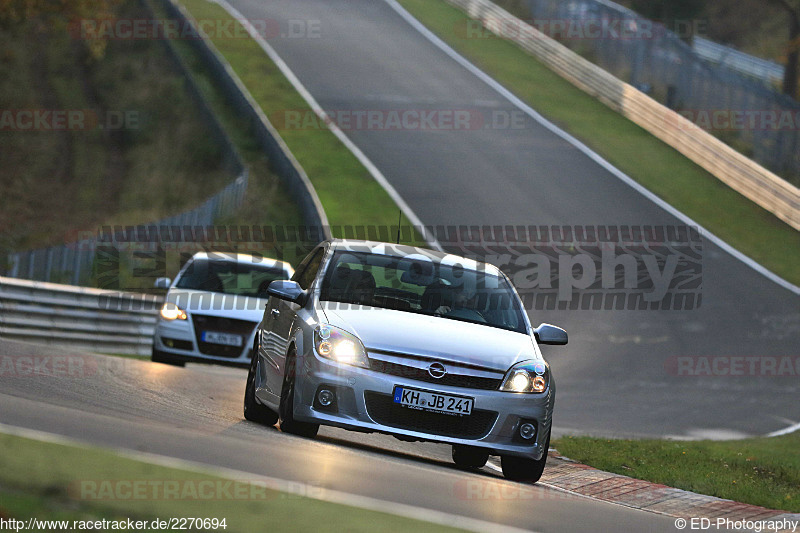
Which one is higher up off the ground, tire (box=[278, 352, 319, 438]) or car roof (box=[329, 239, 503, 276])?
car roof (box=[329, 239, 503, 276])

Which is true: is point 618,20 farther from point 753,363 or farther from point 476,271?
point 476,271

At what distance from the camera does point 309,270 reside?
10.8 metres

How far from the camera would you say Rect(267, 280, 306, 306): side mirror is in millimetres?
9805

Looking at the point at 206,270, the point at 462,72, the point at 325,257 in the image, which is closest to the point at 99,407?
the point at 325,257

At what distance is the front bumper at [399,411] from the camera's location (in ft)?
29.3

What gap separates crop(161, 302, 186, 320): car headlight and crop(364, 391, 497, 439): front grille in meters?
7.97

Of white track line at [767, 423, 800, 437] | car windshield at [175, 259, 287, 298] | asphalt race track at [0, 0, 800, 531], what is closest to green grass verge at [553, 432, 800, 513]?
white track line at [767, 423, 800, 437]

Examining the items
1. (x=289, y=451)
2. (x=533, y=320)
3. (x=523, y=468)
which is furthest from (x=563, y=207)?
(x=289, y=451)

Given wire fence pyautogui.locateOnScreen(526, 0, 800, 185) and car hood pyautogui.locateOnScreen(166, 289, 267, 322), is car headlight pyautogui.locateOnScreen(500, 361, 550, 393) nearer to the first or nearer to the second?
car hood pyautogui.locateOnScreen(166, 289, 267, 322)

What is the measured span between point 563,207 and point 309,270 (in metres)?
18.0

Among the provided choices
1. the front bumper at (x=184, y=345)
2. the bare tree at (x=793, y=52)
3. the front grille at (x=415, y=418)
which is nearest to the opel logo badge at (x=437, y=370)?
the front grille at (x=415, y=418)

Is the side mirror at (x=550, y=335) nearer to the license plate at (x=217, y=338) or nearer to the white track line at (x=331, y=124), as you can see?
the license plate at (x=217, y=338)

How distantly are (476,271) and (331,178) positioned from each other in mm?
19781

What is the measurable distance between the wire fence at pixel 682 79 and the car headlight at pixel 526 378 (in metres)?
23.2
